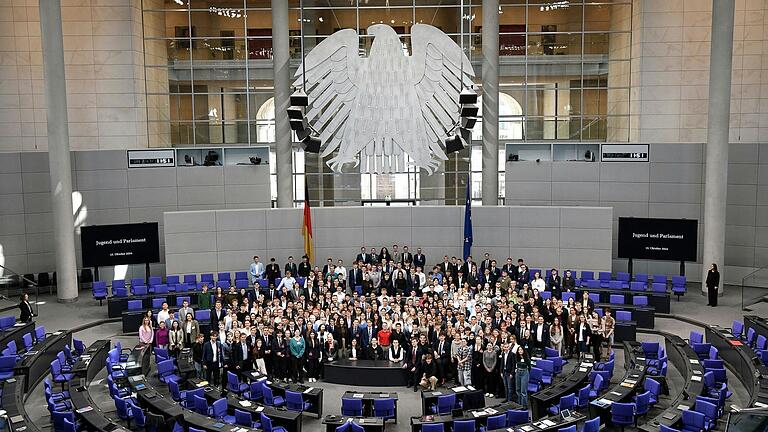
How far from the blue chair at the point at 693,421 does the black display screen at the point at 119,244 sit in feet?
61.3

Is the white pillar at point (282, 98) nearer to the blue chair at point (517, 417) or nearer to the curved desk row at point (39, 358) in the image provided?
the curved desk row at point (39, 358)

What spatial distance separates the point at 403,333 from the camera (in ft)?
55.6

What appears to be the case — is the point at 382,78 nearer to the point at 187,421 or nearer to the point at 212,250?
the point at 212,250

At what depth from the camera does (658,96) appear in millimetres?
26812

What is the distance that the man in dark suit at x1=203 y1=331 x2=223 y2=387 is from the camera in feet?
52.4

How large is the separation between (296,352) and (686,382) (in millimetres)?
8502

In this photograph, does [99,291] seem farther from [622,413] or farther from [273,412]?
[622,413]

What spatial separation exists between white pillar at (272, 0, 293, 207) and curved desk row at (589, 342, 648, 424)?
571 inches

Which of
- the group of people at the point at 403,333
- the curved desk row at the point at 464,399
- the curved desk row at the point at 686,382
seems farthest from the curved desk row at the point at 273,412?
the curved desk row at the point at 686,382

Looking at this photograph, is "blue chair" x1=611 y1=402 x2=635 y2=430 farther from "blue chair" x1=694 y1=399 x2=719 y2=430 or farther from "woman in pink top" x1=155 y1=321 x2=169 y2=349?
"woman in pink top" x1=155 y1=321 x2=169 y2=349

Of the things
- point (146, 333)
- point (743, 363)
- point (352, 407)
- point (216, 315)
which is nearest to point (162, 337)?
point (146, 333)

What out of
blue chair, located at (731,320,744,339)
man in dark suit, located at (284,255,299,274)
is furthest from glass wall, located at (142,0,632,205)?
blue chair, located at (731,320,744,339)

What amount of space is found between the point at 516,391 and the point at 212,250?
13.7 m

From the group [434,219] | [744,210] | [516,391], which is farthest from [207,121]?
[744,210]
